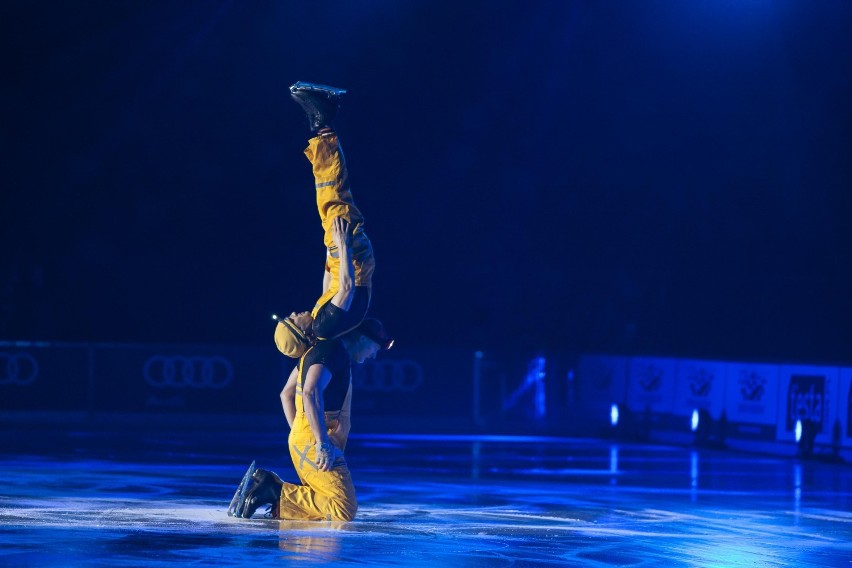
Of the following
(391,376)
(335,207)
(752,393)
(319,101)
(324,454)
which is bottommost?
(324,454)

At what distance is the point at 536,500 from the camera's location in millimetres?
11766

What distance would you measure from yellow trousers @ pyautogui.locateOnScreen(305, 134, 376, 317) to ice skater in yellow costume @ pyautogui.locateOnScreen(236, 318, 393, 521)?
345 millimetres

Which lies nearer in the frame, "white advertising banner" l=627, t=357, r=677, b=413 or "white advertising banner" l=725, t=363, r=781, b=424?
"white advertising banner" l=725, t=363, r=781, b=424

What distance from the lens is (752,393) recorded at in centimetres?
1995

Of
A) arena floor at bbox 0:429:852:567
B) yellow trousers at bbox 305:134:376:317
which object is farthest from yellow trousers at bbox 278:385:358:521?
yellow trousers at bbox 305:134:376:317

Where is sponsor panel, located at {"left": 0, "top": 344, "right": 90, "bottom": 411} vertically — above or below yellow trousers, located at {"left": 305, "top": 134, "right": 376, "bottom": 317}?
below

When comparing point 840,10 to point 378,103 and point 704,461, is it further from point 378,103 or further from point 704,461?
point 704,461

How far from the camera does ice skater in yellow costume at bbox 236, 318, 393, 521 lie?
30.0 feet

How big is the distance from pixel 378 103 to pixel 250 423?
1044cm

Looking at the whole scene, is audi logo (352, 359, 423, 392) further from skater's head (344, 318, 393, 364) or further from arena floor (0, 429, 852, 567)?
skater's head (344, 318, 393, 364)

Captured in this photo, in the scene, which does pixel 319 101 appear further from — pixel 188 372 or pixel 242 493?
pixel 188 372

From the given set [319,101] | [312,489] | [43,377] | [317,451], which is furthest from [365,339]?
[43,377]

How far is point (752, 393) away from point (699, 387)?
1.29 m

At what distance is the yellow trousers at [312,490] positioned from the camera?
926 centimetres
